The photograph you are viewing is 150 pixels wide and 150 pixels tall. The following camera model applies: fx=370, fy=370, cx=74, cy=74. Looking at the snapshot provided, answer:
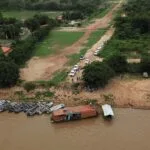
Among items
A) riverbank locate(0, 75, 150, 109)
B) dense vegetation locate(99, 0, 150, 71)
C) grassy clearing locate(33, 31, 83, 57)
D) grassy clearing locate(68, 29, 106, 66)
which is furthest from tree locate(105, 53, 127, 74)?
grassy clearing locate(33, 31, 83, 57)

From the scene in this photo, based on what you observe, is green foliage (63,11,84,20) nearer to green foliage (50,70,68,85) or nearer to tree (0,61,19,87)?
green foliage (50,70,68,85)

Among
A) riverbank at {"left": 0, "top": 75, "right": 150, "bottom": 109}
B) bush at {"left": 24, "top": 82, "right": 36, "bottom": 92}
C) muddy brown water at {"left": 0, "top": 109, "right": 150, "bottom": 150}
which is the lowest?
muddy brown water at {"left": 0, "top": 109, "right": 150, "bottom": 150}

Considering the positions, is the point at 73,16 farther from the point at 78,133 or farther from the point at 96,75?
the point at 78,133

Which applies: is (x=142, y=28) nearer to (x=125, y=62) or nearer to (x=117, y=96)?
(x=125, y=62)

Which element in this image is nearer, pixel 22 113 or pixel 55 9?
pixel 22 113

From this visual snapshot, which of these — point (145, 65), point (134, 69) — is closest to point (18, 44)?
point (134, 69)

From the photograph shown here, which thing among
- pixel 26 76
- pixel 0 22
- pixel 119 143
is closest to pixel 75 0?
pixel 0 22
